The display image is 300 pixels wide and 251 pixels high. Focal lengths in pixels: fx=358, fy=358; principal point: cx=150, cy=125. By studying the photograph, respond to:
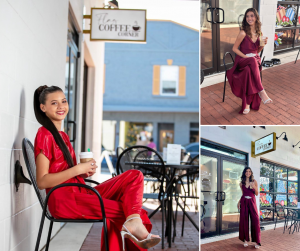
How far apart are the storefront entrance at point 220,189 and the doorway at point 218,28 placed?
56 centimetres

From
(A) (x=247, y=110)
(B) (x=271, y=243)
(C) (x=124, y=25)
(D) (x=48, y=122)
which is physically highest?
(C) (x=124, y=25)

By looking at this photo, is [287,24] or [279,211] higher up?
[287,24]

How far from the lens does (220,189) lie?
225cm

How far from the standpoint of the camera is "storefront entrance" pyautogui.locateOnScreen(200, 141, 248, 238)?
2.21 m

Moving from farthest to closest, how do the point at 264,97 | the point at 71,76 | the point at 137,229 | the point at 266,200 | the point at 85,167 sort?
1. the point at 71,76
2. the point at 264,97
3. the point at 266,200
4. the point at 85,167
5. the point at 137,229

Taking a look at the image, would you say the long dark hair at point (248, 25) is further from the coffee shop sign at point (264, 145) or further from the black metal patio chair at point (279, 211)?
the black metal patio chair at point (279, 211)

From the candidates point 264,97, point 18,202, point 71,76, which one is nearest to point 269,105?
point 264,97

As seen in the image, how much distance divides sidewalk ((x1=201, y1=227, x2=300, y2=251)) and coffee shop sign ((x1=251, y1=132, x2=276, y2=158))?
1.64 ft

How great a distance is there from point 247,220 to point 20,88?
1585 mm

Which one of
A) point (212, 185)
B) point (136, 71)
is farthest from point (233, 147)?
point (136, 71)

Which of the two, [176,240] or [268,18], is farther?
[176,240]

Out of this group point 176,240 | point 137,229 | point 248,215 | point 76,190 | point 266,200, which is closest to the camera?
point 137,229

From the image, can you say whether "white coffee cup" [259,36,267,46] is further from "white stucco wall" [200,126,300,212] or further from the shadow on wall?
the shadow on wall

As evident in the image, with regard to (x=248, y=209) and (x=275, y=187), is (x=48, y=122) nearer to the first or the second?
(x=248, y=209)
